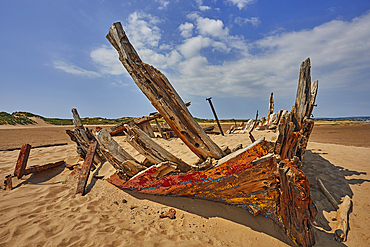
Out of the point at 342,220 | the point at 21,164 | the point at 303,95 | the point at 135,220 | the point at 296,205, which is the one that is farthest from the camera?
the point at 21,164

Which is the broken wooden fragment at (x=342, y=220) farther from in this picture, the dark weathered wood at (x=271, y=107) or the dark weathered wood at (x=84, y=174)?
the dark weathered wood at (x=271, y=107)

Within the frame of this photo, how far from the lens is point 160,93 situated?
9.41 ft

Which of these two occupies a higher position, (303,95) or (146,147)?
(303,95)

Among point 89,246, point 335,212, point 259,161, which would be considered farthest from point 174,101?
point 335,212

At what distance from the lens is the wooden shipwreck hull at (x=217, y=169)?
2.45 meters

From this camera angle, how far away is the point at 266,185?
262 cm

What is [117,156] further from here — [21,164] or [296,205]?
[296,205]

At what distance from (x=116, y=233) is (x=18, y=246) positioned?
1159 millimetres

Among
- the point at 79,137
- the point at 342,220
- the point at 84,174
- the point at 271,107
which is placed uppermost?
the point at 271,107

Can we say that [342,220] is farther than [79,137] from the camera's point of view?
No

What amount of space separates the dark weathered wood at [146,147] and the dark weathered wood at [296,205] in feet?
5.27

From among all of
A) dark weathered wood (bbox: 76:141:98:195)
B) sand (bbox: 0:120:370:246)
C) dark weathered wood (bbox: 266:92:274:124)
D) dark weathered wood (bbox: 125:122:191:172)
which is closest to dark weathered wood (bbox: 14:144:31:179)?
sand (bbox: 0:120:370:246)

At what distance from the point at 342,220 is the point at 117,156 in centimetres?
459

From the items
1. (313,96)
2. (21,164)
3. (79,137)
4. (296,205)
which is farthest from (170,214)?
(21,164)
